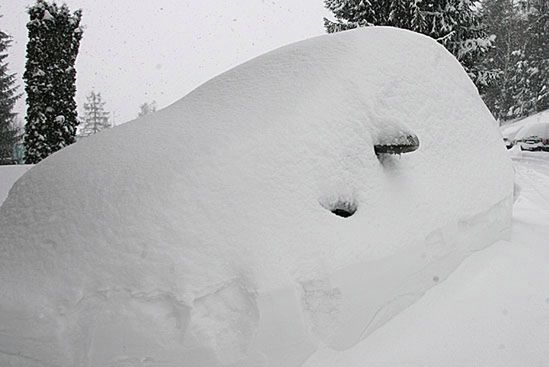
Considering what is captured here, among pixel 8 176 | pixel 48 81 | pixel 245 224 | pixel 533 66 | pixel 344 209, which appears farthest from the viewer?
pixel 533 66

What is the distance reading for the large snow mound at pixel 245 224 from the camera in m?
1.69

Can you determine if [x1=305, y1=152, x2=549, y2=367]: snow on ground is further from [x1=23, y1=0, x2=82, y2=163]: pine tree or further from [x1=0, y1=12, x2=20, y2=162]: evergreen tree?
[x1=0, y1=12, x2=20, y2=162]: evergreen tree

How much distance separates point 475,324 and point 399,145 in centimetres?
115

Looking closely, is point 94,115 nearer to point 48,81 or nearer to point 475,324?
point 48,81

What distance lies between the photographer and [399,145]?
2.53 m

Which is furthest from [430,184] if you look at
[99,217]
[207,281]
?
[99,217]

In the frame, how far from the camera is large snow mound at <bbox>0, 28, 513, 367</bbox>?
169cm

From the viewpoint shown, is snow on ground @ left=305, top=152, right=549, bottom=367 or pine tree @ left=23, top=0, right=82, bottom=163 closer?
snow on ground @ left=305, top=152, right=549, bottom=367

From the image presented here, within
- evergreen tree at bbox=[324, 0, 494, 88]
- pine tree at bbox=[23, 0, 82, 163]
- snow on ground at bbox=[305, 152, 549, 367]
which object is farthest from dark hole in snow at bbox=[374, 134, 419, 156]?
pine tree at bbox=[23, 0, 82, 163]

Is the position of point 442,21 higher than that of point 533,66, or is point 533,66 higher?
point 533,66

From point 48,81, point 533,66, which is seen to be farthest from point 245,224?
point 533,66

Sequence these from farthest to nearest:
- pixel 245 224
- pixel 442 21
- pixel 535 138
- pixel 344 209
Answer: pixel 535 138 < pixel 442 21 < pixel 344 209 < pixel 245 224

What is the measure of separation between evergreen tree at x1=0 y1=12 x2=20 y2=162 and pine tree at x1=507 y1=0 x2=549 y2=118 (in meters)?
33.9

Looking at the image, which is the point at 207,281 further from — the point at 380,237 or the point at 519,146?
the point at 519,146
